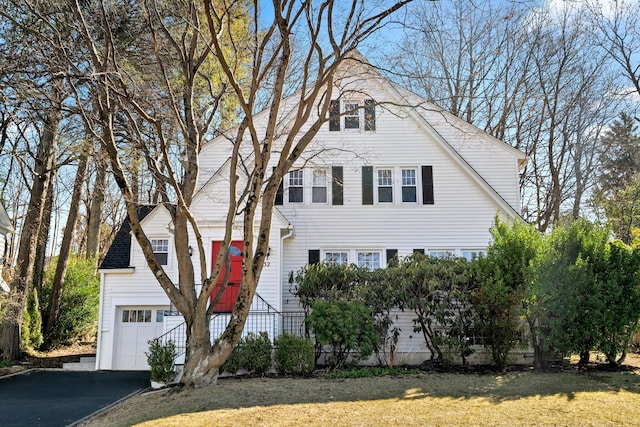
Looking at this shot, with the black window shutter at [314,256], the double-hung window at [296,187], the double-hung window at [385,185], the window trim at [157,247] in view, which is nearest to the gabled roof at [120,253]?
the window trim at [157,247]

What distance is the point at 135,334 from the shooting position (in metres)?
14.7

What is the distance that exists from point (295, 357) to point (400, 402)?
3.33m

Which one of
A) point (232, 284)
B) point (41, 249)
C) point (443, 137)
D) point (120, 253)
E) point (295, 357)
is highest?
point (443, 137)

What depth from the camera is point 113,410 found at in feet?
29.7

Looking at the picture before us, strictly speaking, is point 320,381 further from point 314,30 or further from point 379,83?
point 379,83

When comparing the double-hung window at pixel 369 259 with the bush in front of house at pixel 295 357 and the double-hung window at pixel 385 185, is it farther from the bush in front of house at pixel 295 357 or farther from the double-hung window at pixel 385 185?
the bush in front of house at pixel 295 357

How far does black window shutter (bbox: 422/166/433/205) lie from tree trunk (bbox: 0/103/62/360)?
35.0 ft

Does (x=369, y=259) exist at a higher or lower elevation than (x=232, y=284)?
higher

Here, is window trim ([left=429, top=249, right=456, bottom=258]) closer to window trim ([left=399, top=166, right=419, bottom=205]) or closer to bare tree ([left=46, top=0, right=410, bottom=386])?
window trim ([left=399, top=166, right=419, bottom=205])

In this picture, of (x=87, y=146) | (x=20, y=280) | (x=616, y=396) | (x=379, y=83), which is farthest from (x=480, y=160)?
(x=20, y=280)

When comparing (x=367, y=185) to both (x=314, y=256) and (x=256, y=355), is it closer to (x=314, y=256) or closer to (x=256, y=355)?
(x=314, y=256)

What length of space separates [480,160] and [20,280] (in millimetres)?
14342

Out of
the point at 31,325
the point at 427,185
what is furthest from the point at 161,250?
the point at 427,185

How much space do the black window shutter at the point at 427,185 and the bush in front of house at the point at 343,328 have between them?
4512 mm
